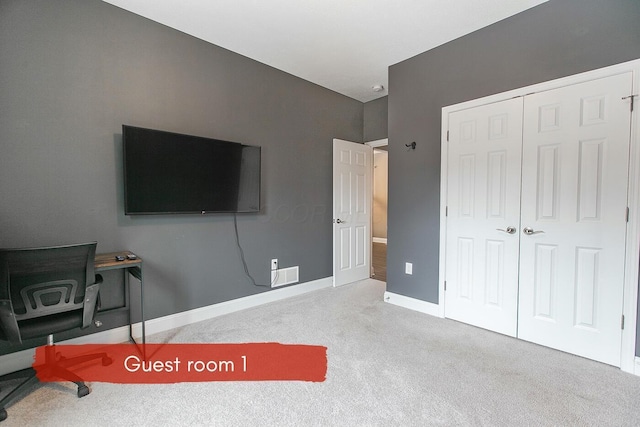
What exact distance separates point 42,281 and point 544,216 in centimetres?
361

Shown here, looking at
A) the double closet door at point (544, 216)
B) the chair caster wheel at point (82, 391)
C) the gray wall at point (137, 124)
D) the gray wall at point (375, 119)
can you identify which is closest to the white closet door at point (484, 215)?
the double closet door at point (544, 216)

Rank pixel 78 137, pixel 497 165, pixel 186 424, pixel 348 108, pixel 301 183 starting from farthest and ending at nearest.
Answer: pixel 348 108
pixel 301 183
pixel 497 165
pixel 78 137
pixel 186 424

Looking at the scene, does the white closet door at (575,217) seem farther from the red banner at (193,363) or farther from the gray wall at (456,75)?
the red banner at (193,363)

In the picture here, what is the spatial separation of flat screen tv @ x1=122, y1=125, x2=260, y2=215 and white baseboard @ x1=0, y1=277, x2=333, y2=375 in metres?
1.01

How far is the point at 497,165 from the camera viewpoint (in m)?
2.60

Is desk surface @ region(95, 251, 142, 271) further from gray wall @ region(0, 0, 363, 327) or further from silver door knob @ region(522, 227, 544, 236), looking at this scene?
silver door knob @ region(522, 227, 544, 236)

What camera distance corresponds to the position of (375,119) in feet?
14.5

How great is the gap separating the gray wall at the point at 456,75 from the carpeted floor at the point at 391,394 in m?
0.97

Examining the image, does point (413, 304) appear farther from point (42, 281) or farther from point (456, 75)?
point (42, 281)

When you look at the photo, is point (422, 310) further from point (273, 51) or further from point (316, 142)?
point (273, 51)

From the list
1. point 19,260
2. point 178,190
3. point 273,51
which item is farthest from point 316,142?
point 19,260

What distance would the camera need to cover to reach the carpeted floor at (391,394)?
157cm

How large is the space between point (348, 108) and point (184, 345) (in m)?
3.70

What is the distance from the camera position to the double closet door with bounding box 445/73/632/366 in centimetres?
207
